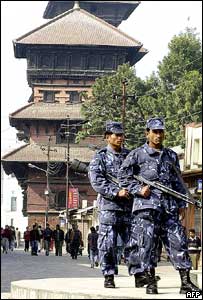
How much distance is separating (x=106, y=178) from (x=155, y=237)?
86cm

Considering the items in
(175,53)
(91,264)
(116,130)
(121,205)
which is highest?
(175,53)

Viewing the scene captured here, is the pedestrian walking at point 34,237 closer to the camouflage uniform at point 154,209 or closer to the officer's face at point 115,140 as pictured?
the officer's face at point 115,140

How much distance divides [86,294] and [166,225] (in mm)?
1215

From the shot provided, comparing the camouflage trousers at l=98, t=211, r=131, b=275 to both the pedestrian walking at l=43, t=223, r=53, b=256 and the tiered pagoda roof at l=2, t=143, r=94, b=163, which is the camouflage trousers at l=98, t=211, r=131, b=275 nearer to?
the tiered pagoda roof at l=2, t=143, r=94, b=163

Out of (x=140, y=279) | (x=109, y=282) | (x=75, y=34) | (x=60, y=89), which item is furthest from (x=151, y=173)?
(x=60, y=89)

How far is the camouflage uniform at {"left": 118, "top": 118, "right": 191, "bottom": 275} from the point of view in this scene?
33.2 feet

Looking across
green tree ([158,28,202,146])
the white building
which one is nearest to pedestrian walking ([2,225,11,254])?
the white building

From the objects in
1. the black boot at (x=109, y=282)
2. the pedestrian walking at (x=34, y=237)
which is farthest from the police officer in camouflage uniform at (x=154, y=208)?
the pedestrian walking at (x=34, y=237)

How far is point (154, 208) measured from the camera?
10.1m

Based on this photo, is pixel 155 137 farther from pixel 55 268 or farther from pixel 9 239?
pixel 9 239

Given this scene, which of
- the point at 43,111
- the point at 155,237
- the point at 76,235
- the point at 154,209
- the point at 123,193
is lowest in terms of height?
the point at 76,235

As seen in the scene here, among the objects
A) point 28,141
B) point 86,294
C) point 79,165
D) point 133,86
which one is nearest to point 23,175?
point 28,141

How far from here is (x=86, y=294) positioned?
9.38 meters

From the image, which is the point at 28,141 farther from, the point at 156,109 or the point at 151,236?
the point at 151,236
